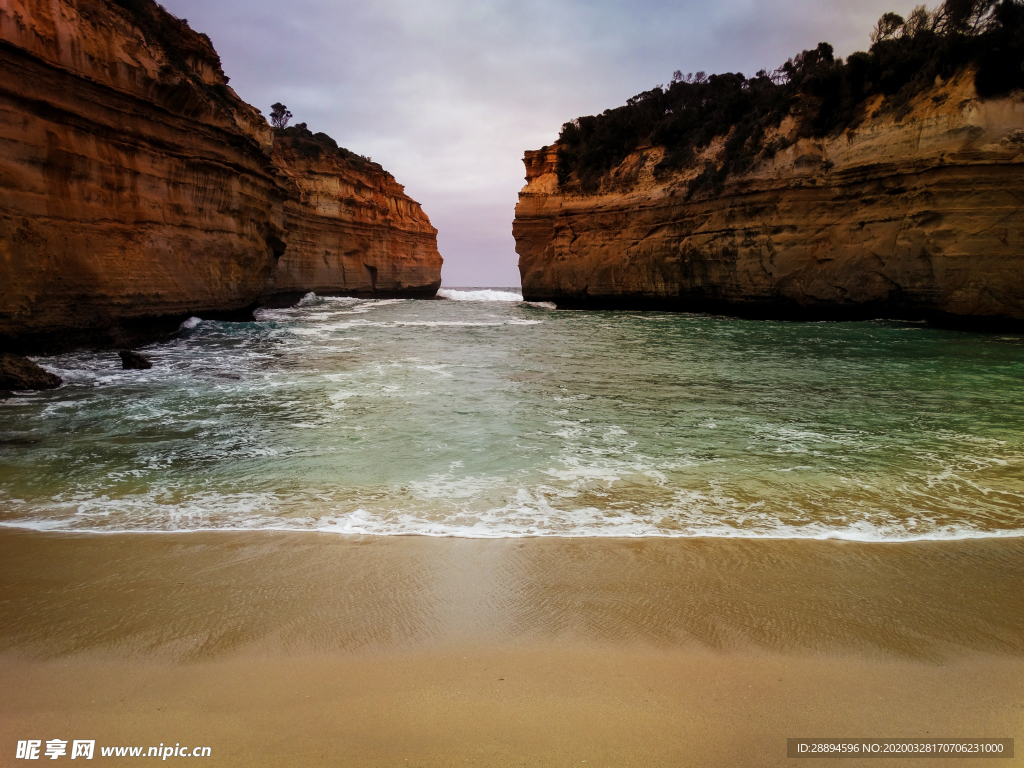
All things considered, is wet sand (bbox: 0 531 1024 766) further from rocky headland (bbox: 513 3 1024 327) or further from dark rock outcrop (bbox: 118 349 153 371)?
rocky headland (bbox: 513 3 1024 327)

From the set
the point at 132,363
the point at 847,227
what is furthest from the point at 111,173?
the point at 847,227

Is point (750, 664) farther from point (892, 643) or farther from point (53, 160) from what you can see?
point (53, 160)

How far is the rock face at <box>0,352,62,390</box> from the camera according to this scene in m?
8.21

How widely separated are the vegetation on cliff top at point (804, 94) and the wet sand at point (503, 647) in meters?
19.8

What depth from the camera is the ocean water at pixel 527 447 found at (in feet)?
13.0

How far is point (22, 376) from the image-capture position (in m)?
8.33

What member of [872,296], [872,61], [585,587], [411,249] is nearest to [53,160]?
[585,587]

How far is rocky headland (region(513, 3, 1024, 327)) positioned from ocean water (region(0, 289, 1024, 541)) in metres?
6.77

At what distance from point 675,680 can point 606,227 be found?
3078 cm

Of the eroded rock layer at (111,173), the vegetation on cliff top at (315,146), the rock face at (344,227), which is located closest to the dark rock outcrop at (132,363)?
the eroded rock layer at (111,173)

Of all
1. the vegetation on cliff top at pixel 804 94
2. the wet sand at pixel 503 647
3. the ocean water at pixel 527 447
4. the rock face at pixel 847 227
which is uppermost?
the vegetation on cliff top at pixel 804 94

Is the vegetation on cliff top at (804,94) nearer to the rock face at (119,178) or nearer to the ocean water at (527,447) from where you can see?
the ocean water at (527,447)

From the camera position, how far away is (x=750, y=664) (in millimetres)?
2287

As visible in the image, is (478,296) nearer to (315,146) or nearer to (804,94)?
(315,146)
